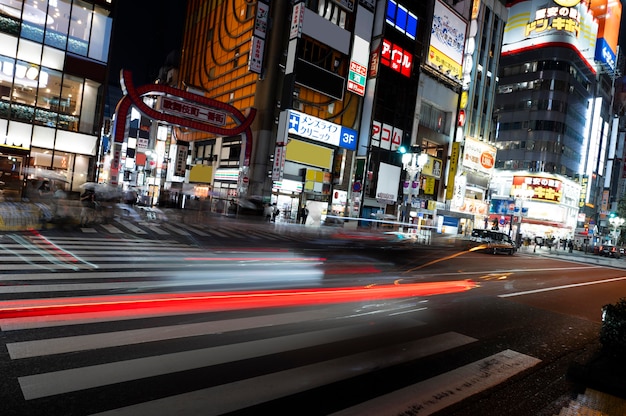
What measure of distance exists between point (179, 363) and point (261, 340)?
1.26m

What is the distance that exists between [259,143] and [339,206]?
10.5 metres

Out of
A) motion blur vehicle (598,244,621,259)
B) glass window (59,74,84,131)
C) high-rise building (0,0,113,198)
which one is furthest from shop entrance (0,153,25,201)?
motion blur vehicle (598,244,621,259)

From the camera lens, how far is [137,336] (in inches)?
196

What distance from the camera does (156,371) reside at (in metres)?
4.07

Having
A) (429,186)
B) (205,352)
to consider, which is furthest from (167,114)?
(429,186)

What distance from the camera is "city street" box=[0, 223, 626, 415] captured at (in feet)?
12.3

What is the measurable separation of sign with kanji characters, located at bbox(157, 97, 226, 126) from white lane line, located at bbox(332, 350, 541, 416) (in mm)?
27031

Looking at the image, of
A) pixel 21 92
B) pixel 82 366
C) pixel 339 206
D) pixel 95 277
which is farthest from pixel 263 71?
pixel 82 366

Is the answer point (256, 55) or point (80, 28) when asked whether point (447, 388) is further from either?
point (80, 28)

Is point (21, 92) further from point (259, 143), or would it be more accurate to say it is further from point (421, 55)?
point (421, 55)

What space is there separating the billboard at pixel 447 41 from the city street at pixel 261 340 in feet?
129

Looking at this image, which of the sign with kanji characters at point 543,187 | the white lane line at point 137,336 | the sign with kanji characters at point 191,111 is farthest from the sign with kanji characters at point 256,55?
the sign with kanji characters at point 543,187

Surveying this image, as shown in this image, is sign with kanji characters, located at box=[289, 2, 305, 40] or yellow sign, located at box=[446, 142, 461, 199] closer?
sign with kanji characters, located at box=[289, 2, 305, 40]

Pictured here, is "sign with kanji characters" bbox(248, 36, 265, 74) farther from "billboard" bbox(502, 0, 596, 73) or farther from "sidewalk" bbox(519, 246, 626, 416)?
"billboard" bbox(502, 0, 596, 73)
